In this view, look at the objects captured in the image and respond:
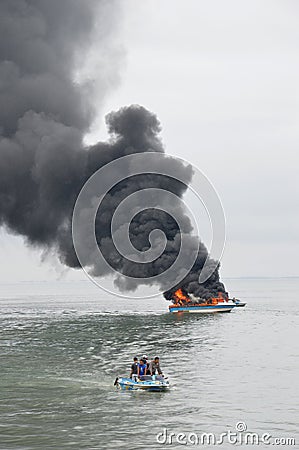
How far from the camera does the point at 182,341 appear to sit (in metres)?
106

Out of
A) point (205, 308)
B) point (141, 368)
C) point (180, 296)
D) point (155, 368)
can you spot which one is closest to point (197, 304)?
point (205, 308)

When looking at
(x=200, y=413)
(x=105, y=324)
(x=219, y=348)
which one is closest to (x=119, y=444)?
(x=200, y=413)

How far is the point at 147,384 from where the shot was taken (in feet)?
190

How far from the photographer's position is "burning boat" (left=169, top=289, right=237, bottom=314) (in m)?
185

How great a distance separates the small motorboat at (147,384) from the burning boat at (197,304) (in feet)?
413

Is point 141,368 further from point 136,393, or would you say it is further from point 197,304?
point 197,304

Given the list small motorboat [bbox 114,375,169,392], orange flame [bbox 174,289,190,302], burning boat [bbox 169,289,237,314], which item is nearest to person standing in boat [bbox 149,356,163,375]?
small motorboat [bbox 114,375,169,392]

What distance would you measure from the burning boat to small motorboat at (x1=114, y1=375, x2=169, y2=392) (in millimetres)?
126006

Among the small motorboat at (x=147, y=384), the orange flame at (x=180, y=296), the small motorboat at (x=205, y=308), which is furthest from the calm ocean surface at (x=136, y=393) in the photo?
the orange flame at (x=180, y=296)

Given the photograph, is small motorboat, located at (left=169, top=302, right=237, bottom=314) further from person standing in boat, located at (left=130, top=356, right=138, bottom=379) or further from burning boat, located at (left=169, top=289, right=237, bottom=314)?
person standing in boat, located at (left=130, top=356, right=138, bottom=379)

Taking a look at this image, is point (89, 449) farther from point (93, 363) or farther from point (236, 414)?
point (93, 363)

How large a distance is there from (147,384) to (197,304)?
132m

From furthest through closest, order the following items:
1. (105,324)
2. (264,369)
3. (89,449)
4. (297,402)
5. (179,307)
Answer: (179,307)
(105,324)
(264,369)
(297,402)
(89,449)

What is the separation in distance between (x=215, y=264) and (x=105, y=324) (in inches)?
2517
